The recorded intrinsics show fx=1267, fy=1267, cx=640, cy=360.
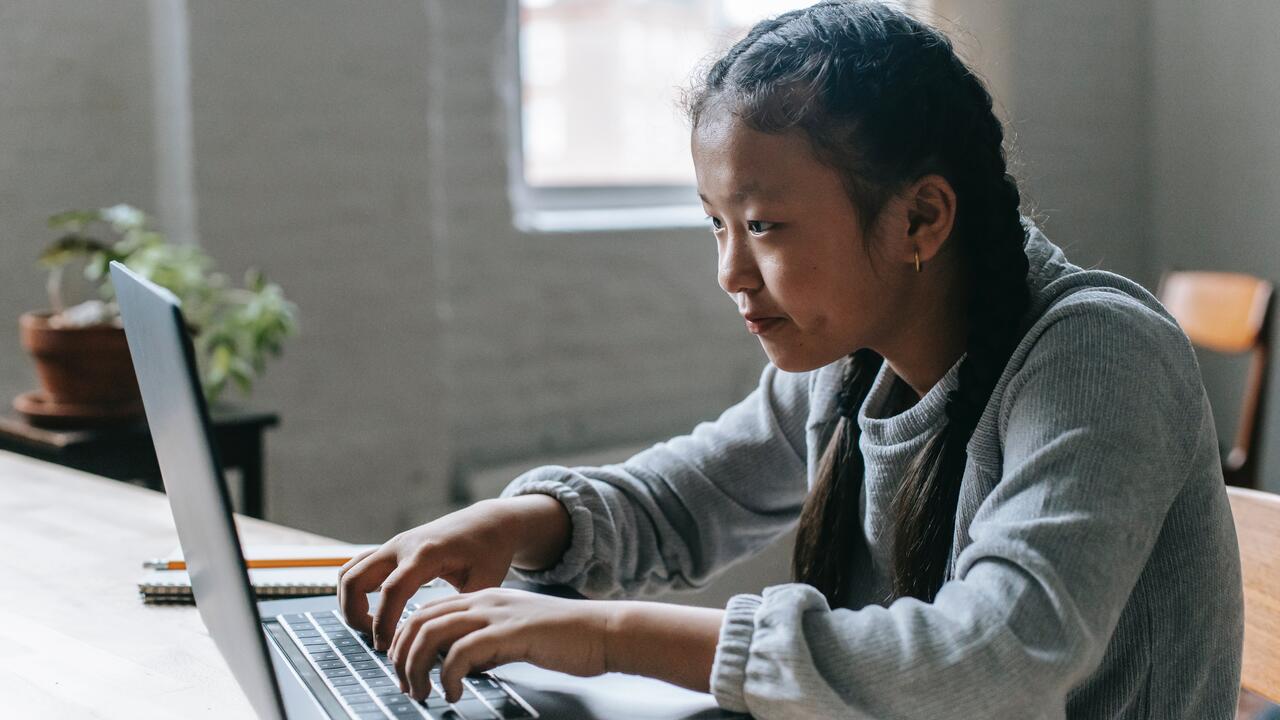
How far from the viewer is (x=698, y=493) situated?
112cm

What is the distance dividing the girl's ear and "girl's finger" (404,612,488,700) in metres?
0.39

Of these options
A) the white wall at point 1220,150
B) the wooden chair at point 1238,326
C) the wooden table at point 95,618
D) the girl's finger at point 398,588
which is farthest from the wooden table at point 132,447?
the white wall at point 1220,150

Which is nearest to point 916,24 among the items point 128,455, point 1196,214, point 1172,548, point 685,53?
point 1172,548

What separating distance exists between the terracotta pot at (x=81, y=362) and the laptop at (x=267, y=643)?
112 centimetres

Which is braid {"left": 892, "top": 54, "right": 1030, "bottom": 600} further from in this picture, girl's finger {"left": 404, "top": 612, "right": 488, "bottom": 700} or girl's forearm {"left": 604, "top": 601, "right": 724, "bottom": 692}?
girl's finger {"left": 404, "top": 612, "right": 488, "bottom": 700}

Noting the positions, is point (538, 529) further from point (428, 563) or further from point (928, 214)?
point (928, 214)

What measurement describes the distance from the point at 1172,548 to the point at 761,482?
40cm

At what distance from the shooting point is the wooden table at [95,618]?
801mm

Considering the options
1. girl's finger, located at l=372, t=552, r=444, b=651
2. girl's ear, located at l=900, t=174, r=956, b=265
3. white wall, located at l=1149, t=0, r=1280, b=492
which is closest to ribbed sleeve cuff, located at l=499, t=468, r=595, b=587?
girl's finger, located at l=372, t=552, r=444, b=651

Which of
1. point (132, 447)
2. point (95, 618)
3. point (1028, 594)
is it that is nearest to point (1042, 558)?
point (1028, 594)

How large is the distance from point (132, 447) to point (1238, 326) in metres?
2.01

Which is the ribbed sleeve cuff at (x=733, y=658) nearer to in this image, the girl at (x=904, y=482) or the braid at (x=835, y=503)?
the girl at (x=904, y=482)

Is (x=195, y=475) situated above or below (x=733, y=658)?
above

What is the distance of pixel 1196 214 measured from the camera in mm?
3303
